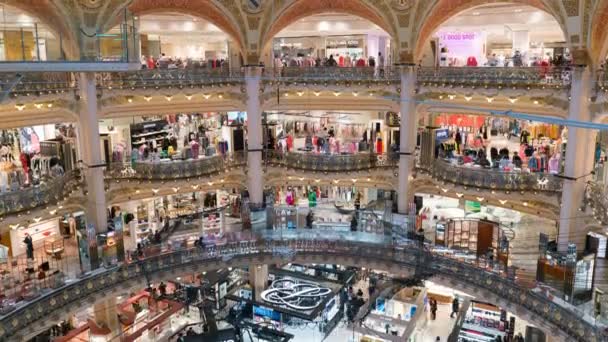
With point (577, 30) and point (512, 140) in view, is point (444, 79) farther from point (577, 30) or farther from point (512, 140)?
point (512, 140)

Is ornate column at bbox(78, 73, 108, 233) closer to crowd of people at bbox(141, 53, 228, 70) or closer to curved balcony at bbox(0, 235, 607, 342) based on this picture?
crowd of people at bbox(141, 53, 228, 70)

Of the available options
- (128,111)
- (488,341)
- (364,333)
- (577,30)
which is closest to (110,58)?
(128,111)

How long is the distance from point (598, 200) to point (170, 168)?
56.7 ft

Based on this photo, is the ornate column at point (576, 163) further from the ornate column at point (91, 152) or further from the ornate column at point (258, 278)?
the ornate column at point (91, 152)

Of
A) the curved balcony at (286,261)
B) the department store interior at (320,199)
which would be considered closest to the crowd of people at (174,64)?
the department store interior at (320,199)

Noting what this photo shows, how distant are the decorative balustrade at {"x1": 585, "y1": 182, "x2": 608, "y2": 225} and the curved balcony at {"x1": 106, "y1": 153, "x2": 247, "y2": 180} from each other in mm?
15101

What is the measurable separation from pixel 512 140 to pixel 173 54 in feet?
64.3

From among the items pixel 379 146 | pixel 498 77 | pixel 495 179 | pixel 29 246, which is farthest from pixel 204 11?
pixel 495 179

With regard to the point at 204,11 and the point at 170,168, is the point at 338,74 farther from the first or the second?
the point at 170,168

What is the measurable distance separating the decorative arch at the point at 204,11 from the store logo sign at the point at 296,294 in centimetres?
1084

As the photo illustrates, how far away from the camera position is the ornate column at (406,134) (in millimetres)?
23688

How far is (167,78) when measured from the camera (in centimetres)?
2327

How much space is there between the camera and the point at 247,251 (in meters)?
22.5

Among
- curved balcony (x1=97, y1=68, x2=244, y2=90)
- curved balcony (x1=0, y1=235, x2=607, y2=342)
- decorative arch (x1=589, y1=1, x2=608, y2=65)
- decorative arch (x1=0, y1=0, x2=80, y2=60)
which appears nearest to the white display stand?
curved balcony (x1=0, y1=235, x2=607, y2=342)
